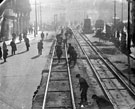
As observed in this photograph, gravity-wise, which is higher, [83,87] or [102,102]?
[83,87]

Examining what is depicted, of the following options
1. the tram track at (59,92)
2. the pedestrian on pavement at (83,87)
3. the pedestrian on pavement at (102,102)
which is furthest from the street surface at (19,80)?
the pedestrian on pavement at (102,102)

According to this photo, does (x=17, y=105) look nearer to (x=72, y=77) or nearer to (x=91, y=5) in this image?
(x=72, y=77)

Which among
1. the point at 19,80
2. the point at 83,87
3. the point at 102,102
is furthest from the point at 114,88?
the point at 19,80

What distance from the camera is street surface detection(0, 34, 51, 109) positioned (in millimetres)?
12628

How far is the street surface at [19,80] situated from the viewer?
12.6 meters

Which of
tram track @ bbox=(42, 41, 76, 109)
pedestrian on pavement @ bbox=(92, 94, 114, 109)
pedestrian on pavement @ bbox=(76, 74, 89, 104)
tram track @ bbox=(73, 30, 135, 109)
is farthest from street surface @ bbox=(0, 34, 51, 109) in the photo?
tram track @ bbox=(73, 30, 135, 109)

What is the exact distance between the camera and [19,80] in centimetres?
1705

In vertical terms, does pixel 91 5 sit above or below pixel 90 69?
above

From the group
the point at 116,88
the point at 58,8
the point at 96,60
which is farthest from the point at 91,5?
the point at 116,88

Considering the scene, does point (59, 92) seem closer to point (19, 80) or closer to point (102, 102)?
point (19, 80)

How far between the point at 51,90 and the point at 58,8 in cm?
14589

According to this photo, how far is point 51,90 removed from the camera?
1500 cm

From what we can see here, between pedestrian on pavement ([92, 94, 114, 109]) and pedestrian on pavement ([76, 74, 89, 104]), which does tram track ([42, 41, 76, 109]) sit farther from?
pedestrian on pavement ([92, 94, 114, 109])

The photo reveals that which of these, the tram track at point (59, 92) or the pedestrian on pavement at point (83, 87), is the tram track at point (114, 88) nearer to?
the pedestrian on pavement at point (83, 87)
